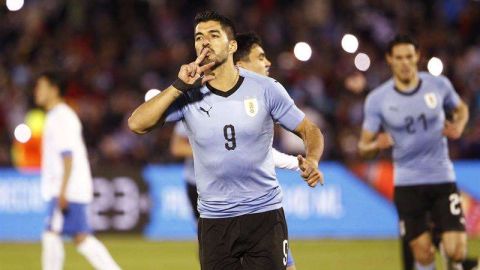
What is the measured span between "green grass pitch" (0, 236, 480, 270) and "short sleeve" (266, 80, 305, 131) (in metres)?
6.65

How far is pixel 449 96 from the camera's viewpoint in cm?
1032

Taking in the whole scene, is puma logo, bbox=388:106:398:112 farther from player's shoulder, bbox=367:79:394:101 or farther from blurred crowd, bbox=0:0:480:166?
blurred crowd, bbox=0:0:480:166

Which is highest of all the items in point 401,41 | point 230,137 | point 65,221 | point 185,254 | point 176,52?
point 176,52

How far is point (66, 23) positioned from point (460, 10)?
847 centimetres

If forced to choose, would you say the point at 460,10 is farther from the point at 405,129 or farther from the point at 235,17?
the point at 405,129

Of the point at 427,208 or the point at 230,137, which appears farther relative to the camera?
the point at 427,208

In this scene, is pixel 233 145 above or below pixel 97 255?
above

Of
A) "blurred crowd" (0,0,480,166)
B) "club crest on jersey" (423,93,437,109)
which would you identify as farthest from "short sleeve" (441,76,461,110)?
"blurred crowd" (0,0,480,166)

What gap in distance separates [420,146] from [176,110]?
3.81m

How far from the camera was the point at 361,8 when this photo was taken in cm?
2211

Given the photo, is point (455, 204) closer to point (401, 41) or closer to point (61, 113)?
point (401, 41)

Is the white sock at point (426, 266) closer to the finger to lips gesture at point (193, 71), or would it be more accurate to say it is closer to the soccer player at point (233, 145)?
the soccer player at point (233, 145)

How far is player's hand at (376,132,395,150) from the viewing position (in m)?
10.2

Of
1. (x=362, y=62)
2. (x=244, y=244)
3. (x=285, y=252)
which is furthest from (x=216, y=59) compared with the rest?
(x=362, y=62)
